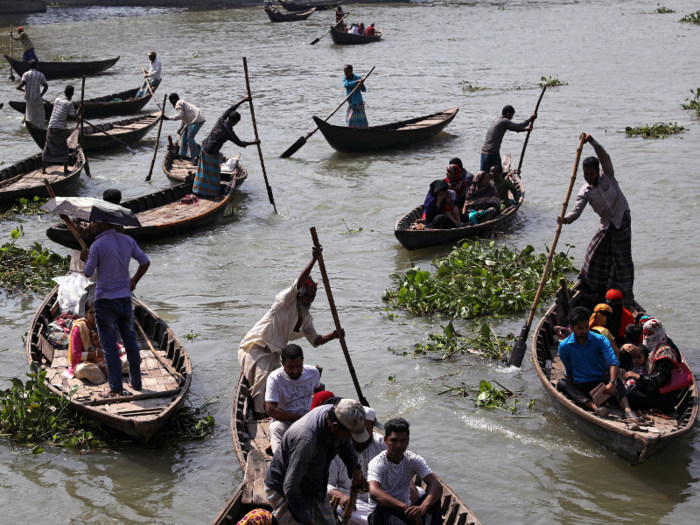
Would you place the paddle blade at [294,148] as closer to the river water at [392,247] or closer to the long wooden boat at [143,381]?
the river water at [392,247]

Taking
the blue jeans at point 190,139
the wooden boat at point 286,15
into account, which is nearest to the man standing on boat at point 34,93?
the blue jeans at point 190,139

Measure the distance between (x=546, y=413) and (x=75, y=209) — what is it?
444 centimetres

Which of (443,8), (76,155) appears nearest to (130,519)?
(76,155)

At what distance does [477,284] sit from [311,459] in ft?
17.4

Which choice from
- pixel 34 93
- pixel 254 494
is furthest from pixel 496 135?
pixel 34 93

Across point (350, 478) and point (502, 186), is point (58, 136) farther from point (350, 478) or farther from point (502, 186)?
point (350, 478)

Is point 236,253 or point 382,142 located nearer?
point 236,253

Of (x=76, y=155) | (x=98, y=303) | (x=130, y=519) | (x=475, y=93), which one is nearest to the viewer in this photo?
(x=130, y=519)

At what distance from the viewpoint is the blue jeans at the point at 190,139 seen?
13.0 meters

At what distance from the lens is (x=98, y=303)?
5.79 meters

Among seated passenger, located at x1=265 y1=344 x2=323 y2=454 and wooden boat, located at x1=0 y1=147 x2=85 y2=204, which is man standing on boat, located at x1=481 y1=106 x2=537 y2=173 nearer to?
seated passenger, located at x1=265 y1=344 x2=323 y2=454

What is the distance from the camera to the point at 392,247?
10.6 metres

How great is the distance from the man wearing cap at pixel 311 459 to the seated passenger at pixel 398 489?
0.34m

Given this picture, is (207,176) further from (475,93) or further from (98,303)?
(475,93)
